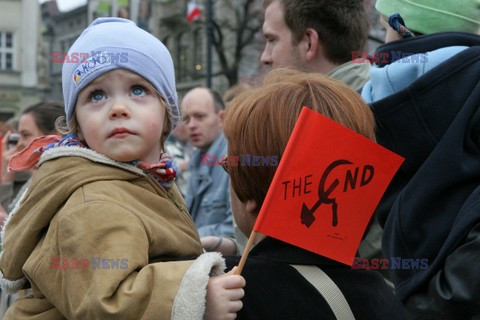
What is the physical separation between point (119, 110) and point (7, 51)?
129 feet

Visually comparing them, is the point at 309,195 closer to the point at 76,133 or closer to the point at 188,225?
the point at 188,225

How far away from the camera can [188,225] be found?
236 centimetres

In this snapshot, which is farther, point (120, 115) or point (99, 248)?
point (120, 115)

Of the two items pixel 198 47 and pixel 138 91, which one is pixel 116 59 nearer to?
pixel 138 91

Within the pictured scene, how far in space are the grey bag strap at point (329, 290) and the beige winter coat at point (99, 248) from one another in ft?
0.75

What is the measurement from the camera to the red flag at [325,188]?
187 cm

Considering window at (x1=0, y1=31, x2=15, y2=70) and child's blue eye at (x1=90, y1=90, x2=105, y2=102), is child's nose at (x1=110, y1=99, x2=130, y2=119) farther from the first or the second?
window at (x1=0, y1=31, x2=15, y2=70)

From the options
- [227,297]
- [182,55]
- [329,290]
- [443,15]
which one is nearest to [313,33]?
[443,15]

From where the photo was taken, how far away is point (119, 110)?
219cm

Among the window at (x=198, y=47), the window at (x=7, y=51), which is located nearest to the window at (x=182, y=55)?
the window at (x=198, y=47)

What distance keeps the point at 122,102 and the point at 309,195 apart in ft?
2.13

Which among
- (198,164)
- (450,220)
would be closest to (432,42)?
(450,220)
